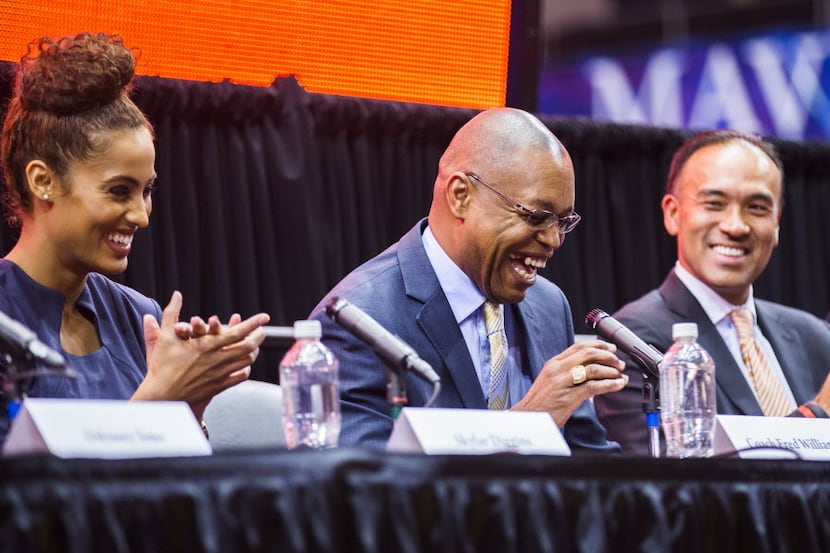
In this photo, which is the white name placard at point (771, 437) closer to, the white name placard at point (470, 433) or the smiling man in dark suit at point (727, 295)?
the white name placard at point (470, 433)

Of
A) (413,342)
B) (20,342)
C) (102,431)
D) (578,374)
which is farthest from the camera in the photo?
(413,342)

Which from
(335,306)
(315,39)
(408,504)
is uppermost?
(315,39)

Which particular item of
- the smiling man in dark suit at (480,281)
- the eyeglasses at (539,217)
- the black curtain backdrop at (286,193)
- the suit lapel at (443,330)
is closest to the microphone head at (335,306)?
the smiling man in dark suit at (480,281)

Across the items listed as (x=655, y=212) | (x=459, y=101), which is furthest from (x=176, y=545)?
(x=655, y=212)

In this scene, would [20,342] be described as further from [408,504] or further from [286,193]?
[286,193]

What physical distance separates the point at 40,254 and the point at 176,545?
1.13 m

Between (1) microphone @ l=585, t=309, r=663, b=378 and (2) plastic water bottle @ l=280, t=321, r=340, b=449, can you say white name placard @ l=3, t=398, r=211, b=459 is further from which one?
(1) microphone @ l=585, t=309, r=663, b=378

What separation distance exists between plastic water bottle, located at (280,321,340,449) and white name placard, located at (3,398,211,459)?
398 millimetres

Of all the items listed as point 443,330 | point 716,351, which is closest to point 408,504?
point 443,330

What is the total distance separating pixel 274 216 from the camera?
12.0 ft

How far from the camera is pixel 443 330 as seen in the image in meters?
2.78

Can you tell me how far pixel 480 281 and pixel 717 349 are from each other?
95 centimetres

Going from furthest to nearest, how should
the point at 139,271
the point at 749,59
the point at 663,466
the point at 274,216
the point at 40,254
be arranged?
the point at 749,59 → the point at 274,216 → the point at 139,271 → the point at 40,254 → the point at 663,466

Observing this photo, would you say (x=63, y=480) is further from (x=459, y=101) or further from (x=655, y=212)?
(x=655, y=212)
